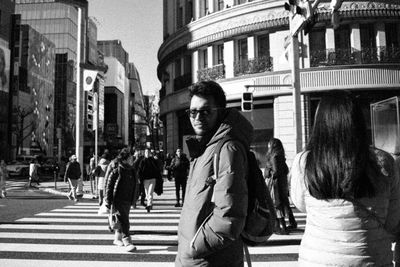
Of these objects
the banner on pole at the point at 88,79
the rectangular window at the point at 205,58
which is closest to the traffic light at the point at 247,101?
the banner on pole at the point at 88,79

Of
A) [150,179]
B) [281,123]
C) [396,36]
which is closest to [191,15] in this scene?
[281,123]

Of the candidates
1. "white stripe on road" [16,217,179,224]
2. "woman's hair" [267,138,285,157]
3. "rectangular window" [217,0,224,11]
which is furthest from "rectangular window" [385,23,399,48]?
"white stripe on road" [16,217,179,224]

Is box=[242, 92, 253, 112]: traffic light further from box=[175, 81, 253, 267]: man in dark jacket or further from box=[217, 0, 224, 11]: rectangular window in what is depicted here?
box=[175, 81, 253, 267]: man in dark jacket

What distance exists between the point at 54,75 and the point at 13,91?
23504 mm

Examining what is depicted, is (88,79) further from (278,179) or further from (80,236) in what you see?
(278,179)

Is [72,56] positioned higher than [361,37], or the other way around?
[72,56]

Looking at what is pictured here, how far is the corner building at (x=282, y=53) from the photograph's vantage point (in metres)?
20.4

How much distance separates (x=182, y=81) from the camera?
26891 mm

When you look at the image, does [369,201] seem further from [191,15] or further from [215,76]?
[191,15]

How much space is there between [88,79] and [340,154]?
1703 centimetres

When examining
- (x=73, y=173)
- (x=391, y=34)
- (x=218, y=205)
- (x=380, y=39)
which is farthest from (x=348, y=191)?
(x=391, y=34)

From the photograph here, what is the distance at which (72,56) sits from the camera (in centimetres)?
10744

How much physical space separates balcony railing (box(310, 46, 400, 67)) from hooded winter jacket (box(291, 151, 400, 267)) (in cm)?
1987

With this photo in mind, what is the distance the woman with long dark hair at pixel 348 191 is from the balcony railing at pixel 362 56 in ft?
65.1
